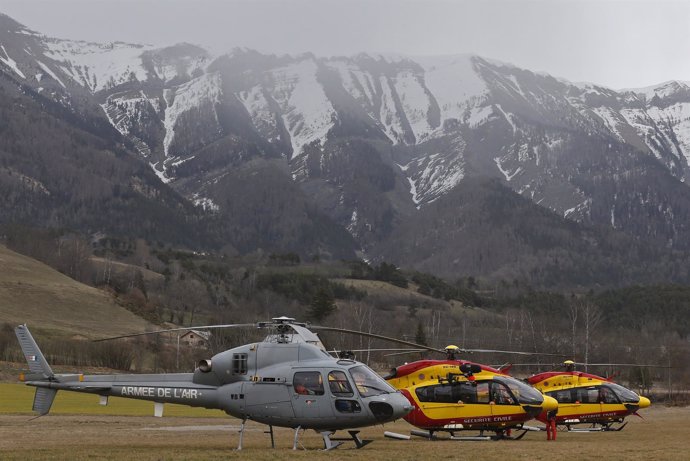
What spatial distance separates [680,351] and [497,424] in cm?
11803

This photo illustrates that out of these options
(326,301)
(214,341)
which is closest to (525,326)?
(326,301)

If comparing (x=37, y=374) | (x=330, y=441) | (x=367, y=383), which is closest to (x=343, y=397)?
(x=367, y=383)

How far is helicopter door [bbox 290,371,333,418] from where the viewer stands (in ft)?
95.7

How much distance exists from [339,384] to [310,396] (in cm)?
101

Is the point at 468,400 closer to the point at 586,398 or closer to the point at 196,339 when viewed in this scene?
the point at 586,398

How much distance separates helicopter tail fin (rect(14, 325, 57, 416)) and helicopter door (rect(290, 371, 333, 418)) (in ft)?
27.9

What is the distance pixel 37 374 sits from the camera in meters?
31.7

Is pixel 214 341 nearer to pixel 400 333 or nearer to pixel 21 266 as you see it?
pixel 400 333

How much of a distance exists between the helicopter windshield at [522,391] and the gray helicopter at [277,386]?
7.73m

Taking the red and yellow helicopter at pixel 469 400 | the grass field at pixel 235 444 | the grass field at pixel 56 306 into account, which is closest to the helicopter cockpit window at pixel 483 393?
the red and yellow helicopter at pixel 469 400

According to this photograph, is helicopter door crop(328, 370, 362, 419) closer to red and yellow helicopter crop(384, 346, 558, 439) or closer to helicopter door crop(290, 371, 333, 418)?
helicopter door crop(290, 371, 333, 418)

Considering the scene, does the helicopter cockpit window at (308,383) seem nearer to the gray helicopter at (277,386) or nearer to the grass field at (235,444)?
the gray helicopter at (277,386)

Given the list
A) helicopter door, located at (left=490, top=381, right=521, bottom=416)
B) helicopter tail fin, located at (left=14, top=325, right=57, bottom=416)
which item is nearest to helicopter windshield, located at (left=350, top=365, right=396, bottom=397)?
helicopter door, located at (left=490, top=381, right=521, bottom=416)

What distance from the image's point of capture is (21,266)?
17650 cm
